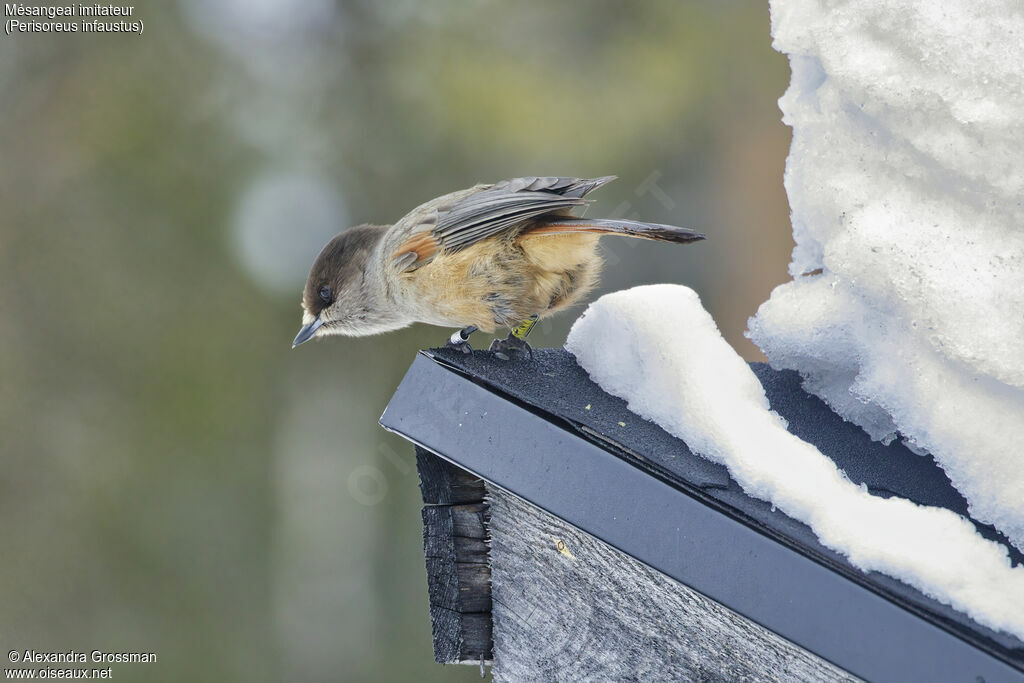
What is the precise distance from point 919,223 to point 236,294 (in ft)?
20.4

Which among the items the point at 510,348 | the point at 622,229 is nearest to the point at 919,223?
the point at 622,229

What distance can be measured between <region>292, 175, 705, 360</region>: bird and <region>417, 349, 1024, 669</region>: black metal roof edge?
0.64 metres

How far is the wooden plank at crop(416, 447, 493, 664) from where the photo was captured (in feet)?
6.98

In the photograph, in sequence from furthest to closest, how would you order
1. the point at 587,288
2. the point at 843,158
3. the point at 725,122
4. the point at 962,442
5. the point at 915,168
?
the point at 725,122 < the point at 587,288 < the point at 843,158 < the point at 915,168 < the point at 962,442

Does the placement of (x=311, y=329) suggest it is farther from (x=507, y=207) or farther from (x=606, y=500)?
(x=606, y=500)

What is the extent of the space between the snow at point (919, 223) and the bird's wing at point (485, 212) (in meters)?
0.62

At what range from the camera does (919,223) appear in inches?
72.6

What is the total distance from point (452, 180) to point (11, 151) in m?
3.49

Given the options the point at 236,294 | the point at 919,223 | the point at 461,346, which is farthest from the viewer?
the point at 236,294

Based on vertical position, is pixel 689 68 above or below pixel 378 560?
above

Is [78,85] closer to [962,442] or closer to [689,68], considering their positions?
[689,68]

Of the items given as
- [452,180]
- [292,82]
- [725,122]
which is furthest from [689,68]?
[292,82]

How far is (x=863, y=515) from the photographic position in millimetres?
1526

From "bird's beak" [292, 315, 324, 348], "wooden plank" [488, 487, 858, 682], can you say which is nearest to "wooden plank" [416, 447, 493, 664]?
"wooden plank" [488, 487, 858, 682]
